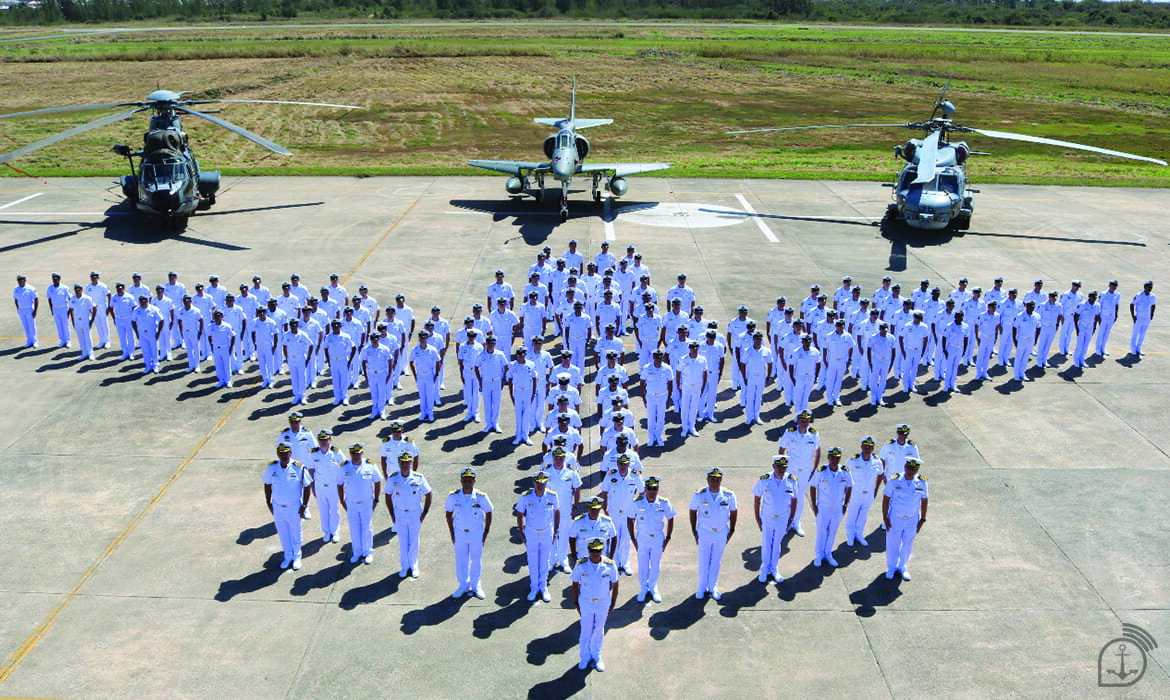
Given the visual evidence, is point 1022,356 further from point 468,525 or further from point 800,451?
point 468,525

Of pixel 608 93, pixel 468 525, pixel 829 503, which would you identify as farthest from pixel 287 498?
pixel 608 93

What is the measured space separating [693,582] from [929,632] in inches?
99.4

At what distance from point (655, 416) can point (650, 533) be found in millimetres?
3852

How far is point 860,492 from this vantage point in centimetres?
1041

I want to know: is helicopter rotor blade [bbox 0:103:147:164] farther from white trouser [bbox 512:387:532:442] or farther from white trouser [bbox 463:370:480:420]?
white trouser [bbox 512:387:532:442]

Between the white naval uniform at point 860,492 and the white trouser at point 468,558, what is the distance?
4.45 m

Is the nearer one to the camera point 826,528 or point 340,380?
point 826,528

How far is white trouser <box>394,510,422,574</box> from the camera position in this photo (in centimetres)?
971

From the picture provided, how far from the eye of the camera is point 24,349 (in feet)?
55.0

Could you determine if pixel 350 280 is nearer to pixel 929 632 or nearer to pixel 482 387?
pixel 482 387

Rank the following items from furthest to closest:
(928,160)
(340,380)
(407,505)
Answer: (928,160)
(340,380)
(407,505)

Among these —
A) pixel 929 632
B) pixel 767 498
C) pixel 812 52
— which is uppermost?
pixel 812 52

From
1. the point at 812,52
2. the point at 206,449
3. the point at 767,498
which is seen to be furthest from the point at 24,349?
the point at 812,52
